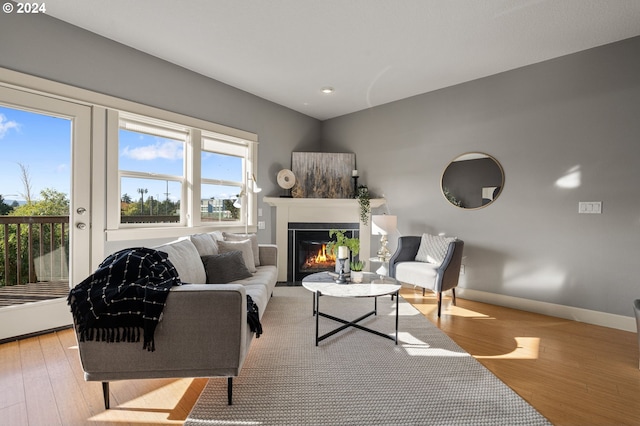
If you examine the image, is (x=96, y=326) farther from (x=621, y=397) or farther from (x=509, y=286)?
(x=509, y=286)

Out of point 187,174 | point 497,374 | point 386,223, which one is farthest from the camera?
point 386,223

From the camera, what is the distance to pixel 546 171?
3332 mm

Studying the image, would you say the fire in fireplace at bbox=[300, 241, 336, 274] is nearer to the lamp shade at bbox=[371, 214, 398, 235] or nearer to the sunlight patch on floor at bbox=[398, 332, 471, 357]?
the lamp shade at bbox=[371, 214, 398, 235]

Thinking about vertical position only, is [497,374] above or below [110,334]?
below

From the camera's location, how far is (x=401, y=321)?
3.05 m

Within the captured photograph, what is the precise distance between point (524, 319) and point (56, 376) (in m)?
3.97

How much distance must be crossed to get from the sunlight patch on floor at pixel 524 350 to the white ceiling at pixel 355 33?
2667 millimetres

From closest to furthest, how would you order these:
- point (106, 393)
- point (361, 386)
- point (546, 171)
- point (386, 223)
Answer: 1. point (106, 393)
2. point (361, 386)
3. point (546, 171)
4. point (386, 223)

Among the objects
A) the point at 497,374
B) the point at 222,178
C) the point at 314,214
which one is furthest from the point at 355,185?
the point at 497,374

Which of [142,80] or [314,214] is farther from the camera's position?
[314,214]

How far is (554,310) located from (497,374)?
174 cm

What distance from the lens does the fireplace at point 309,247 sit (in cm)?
466

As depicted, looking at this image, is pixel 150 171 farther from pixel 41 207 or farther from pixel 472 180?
pixel 472 180

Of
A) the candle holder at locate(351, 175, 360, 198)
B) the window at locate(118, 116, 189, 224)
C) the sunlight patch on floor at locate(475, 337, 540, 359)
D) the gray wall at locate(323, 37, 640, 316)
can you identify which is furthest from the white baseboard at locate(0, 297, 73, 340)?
the gray wall at locate(323, 37, 640, 316)
